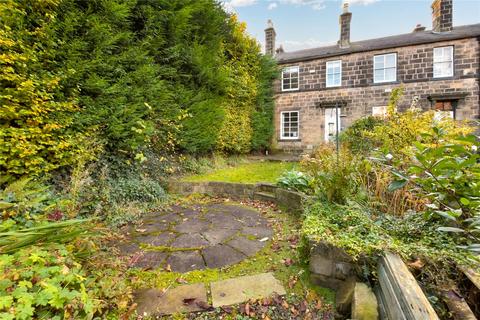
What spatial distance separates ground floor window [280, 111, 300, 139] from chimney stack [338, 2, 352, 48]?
4.29 m

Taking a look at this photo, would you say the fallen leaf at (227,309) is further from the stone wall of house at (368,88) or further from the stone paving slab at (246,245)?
the stone wall of house at (368,88)

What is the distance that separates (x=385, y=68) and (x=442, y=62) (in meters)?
2.23

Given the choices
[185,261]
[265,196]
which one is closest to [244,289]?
[185,261]

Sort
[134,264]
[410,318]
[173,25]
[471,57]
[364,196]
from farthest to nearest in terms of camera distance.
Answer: [471,57]
[173,25]
[364,196]
[134,264]
[410,318]

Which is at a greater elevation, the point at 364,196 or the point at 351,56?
the point at 351,56

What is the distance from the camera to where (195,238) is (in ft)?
9.37

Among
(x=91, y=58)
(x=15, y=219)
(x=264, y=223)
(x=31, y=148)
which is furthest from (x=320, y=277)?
(x=91, y=58)

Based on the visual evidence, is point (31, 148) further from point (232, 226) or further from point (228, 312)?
point (228, 312)

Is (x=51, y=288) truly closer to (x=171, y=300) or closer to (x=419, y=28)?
(x=171, y=300)

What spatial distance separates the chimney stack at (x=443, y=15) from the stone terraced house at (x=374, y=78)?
4 centimetres

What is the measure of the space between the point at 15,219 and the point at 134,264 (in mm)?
1167

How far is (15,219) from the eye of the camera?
2.14 metres

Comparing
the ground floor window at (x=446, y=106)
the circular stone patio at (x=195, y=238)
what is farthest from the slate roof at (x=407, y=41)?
the circular stone patio at (x=195, y=238)

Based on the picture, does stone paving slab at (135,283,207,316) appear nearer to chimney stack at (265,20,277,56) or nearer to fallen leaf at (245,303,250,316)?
fallen leaf at (245,303,250,316)
